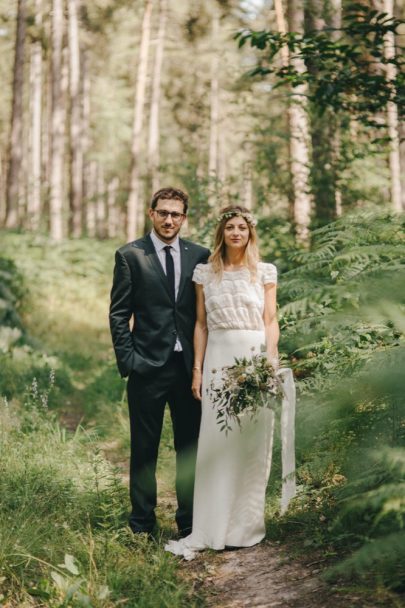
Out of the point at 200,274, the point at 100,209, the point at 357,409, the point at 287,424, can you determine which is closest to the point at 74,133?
the point at 100,209

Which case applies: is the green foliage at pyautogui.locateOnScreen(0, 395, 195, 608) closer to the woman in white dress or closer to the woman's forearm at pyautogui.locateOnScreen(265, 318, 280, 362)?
the woman in white dress

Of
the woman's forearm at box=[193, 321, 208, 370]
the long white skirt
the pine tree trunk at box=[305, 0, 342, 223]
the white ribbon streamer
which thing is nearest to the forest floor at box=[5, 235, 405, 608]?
the long white skirt

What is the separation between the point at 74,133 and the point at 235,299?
25503 mm

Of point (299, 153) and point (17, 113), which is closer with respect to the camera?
point (299, 153)

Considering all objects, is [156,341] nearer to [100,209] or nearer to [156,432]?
[156,432]

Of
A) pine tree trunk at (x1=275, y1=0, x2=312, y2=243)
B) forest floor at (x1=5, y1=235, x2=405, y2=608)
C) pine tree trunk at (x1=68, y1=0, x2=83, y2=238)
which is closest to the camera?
forest floor at (x1=5, y1=235, x2=405, y2=608)

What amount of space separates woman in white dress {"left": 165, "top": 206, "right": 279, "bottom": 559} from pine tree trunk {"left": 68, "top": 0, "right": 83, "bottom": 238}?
2121cm

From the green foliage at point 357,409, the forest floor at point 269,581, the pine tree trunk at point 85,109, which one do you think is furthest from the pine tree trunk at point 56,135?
the forest floor at point 269,581

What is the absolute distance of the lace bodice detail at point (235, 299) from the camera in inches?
199

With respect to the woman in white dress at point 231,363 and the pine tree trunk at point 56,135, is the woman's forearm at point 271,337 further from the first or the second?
the pine tree trunk at point 56,135

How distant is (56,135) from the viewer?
23.0 metres

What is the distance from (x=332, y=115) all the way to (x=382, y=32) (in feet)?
9.63

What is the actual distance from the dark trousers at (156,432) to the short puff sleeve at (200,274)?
1.74ft

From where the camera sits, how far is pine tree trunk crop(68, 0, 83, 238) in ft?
83.2
